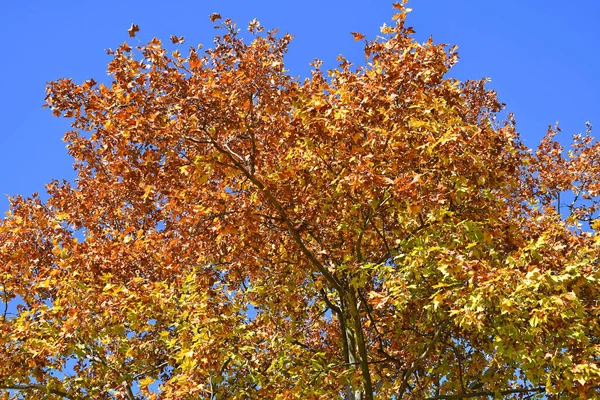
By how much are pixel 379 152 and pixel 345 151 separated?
548 mm

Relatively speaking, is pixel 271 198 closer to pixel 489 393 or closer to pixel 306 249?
pixel 306 249

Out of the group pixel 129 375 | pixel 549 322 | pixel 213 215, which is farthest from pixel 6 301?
pixel 549 322

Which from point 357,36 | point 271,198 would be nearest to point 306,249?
point 271,198

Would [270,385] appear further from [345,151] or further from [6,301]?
[6,301]

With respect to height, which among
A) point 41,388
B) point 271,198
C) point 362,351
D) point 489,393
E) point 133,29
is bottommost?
point 489,393

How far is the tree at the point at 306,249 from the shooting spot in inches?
359

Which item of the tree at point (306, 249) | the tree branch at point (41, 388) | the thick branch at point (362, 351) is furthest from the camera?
the tree branch at point (41, 388)

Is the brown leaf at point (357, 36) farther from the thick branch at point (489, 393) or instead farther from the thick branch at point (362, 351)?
the thick branch at point (489, 393)

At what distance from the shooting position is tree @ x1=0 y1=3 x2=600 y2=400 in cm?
912

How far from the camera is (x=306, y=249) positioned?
10523 millimetres

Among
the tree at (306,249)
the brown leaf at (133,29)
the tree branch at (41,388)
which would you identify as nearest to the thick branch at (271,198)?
the tree at (306,249)

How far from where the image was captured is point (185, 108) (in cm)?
967

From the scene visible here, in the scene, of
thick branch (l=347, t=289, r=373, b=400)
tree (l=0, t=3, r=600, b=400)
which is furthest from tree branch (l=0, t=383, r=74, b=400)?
thick branch (l=347, t=289, r=373, b=400)

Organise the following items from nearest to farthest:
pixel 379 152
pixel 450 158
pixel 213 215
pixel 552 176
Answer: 1. pixel 450 158
2. pixel 379 152
3. pixel 213 215
4. pixel 552 176
